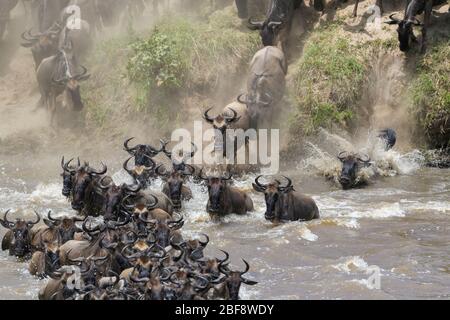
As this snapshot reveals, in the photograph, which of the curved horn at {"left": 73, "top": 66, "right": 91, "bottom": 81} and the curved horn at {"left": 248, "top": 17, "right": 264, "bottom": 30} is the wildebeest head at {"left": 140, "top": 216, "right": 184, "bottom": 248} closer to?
the curved horn at {"left": 248, "top": 17, "right": 264, "bottom": 30}

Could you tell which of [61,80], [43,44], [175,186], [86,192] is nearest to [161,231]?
[86,192]

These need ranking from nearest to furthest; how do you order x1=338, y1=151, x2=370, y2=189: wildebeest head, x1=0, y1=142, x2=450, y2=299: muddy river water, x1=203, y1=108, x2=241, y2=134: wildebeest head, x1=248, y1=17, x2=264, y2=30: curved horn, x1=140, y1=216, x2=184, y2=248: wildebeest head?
x1=0, y1=142, x2=450, y2=299: muddy river water
x1=140, y1=216, x2=184, y2=248: wildebeest head
x1=338, y1=151, x2=370, y2=189: wildebeest head
x1=203, y1=108, x2=241, y2=134: wildebeest head
x1=248, y1=17, x2=264, y2=30: curved horn

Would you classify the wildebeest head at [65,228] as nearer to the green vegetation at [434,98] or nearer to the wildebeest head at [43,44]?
the green vegetation at [434,98]

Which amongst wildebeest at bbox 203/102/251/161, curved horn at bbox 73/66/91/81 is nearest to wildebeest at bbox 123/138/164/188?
wildebeest at bbox 203/102/251/161

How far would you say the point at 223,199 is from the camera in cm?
1756

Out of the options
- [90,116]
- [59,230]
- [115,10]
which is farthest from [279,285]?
[115,10]

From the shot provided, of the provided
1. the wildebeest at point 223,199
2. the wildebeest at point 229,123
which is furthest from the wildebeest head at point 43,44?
the wildebeest at point 223,199

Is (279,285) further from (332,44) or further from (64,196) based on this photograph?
(332,44)

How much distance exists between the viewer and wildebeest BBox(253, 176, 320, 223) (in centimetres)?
1706

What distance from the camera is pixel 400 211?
687 inches

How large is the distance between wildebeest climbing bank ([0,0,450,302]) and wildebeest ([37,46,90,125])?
48 mm

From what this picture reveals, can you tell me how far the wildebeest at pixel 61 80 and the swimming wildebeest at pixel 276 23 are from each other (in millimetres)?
4242

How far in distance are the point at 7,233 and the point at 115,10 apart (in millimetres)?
11393

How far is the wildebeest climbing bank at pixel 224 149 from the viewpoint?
1384 cm
